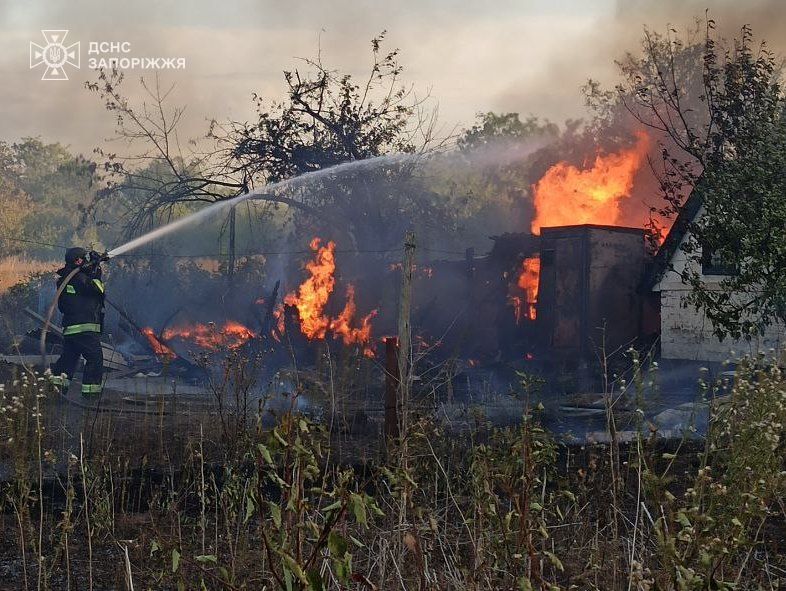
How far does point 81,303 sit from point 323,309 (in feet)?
18.7

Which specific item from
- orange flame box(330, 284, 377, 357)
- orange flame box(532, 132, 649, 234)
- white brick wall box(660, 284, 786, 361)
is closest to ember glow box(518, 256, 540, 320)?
white brick wall box(660, 284, 786, 361)

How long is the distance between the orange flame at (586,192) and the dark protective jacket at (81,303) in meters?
11.9

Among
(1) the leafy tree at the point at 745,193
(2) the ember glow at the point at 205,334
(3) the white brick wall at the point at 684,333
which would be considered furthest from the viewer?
(2) the ember glow at the point at 205,334

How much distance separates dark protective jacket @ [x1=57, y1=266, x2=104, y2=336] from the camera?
36.5 feet

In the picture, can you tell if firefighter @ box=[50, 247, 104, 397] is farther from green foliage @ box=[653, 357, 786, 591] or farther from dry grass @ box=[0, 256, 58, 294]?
dry grass @ box=[0, 256, 58, 294]

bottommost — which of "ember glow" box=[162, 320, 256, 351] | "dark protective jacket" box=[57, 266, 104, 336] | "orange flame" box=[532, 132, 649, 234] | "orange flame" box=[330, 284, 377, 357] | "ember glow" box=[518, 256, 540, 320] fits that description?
"ember glow" box=[162, 320, 256, 351]

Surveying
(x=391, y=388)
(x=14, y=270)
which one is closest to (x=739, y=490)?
(x=391, y=388)

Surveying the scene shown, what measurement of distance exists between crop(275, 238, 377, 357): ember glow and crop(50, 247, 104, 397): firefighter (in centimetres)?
501

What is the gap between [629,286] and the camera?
52.6 feet

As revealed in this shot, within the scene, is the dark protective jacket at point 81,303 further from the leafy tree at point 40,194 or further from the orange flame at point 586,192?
the leafy tree at point 40,194

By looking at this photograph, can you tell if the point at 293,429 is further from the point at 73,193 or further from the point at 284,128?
the point at 73,193

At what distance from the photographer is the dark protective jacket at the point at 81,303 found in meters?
11.1

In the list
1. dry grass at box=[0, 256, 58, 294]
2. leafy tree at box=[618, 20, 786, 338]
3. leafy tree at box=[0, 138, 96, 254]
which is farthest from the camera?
leafy tree at box=[0, 138, 96, 254]

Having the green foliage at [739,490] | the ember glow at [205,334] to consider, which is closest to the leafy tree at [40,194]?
the ember glow at [205,334]
